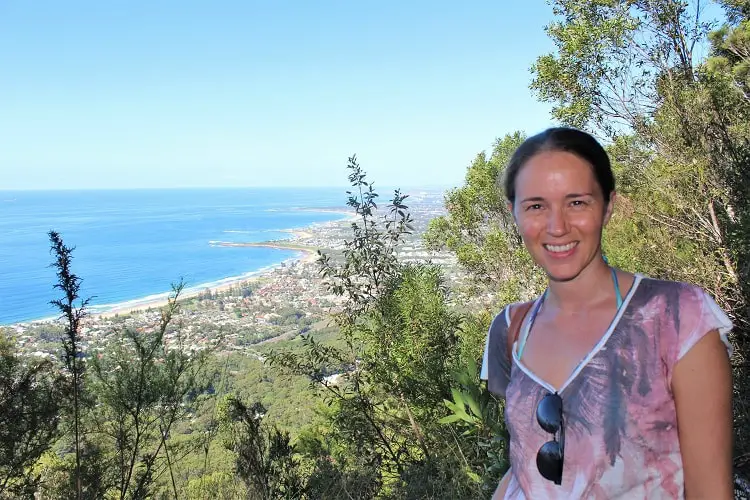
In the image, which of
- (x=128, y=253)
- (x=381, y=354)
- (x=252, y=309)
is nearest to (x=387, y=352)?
(x=381, y=354)

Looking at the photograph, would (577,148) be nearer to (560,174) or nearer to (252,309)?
(560,174)

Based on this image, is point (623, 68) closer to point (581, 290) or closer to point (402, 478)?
point (402, 478)

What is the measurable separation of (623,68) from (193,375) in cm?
631

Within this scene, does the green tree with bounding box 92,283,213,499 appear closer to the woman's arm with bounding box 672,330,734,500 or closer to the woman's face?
the woman's face

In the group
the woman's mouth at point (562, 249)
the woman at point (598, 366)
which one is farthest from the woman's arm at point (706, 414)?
the woman's mouth at point (562, 249)

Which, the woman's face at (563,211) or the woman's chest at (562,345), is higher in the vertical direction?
the woman's face at (563,211)

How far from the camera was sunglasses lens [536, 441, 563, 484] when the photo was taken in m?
0.72

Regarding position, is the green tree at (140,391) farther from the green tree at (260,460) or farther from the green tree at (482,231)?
the green tree at (482,231)

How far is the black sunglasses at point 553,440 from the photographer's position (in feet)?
2.36

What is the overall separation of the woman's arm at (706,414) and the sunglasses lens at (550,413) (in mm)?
158

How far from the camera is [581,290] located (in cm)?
78

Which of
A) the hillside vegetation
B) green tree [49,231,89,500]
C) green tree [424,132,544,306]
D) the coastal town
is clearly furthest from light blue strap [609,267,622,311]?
green tree [424,132,544,306]

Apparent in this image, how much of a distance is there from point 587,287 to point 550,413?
0.71ft

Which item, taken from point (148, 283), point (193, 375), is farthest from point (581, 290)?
point (148, 283)
